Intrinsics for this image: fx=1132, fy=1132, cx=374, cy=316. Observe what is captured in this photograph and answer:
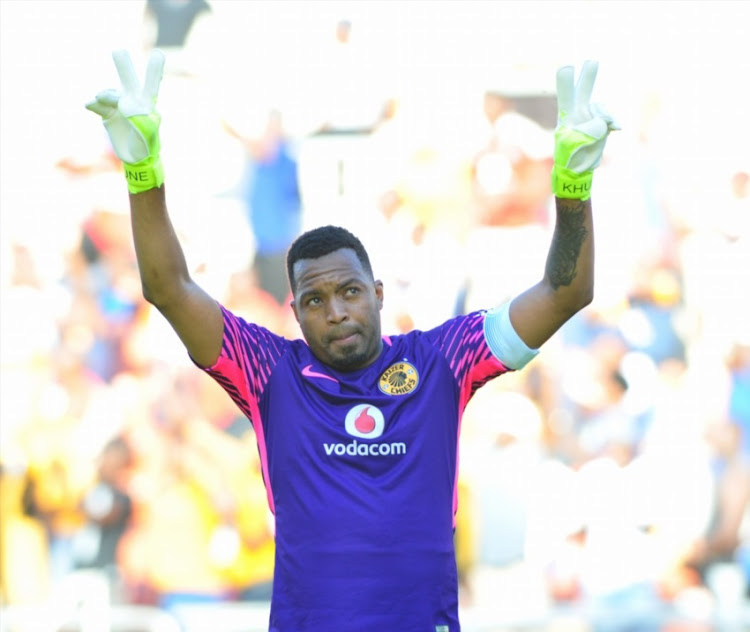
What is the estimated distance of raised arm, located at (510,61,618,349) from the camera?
102 inches

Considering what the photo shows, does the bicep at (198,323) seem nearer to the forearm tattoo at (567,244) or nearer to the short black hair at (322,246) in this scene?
the short black hair at (322,246)

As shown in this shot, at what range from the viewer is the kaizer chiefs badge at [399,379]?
8.99 feet

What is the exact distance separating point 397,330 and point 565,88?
3.33 meters

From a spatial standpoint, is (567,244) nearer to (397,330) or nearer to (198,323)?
(198,323)

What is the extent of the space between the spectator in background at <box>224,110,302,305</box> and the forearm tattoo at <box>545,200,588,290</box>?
3.33 meters

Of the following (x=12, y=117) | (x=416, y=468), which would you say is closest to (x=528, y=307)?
(x=416, y=468)

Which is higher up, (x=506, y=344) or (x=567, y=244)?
(x=567, y=244)

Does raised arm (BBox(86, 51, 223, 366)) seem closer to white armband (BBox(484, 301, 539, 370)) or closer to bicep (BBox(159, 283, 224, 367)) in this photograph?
bicep (BBox(159, 283, 224, 367))

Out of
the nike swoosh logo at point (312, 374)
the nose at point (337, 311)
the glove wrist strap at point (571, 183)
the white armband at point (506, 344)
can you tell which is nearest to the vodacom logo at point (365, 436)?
the nike swoosh logo at point (312, 374)

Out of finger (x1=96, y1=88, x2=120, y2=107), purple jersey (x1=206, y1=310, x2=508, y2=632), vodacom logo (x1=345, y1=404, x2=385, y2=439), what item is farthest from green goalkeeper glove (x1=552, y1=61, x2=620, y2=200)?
finger (x1=96, y1=88, x2=120, y2=107)

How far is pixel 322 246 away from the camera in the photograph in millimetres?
2889

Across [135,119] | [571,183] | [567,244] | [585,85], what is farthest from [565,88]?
[135,119]

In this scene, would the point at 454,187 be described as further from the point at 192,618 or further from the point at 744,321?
the point at 192,618

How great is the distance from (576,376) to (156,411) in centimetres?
219
